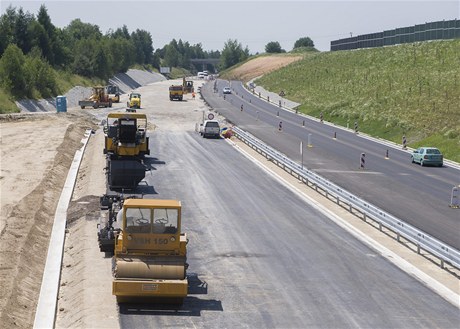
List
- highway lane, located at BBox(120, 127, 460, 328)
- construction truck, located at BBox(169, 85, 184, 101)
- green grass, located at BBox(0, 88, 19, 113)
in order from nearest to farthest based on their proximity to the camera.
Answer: highway lane, located at BBox(120, 127, 460, 328)
green grass, located at BBox(0, 88, 19, 113)
construction truck, located at BBox(169, 85, 184, 101)

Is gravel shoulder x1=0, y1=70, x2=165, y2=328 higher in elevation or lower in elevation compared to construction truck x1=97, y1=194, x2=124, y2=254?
lower

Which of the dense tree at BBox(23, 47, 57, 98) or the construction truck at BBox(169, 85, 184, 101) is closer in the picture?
the dense tree at BBox(23, 47, 57, 98)

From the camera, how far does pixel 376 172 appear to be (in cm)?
4412

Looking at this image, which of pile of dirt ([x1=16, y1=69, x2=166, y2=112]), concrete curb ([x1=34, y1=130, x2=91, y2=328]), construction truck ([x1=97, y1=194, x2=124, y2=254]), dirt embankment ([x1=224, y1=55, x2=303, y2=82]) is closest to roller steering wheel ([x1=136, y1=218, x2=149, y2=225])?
concrete curb ([x1=34, y1=130, x2=91, y2=328])

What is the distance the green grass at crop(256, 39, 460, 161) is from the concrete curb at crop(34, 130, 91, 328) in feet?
103

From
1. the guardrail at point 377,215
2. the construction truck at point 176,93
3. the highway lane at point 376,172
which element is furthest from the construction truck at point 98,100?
the guardrail at point 377,215

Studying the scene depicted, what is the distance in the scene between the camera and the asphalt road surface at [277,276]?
17.4 metres

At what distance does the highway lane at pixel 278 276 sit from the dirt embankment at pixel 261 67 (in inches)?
5360

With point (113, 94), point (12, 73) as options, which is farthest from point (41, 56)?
point (12, 73)

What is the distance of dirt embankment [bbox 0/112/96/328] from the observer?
19188mm

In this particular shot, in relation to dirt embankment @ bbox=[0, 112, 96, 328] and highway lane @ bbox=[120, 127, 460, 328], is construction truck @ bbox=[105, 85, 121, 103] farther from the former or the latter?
highway lane @ bbox=[120, 127, 460, 328]

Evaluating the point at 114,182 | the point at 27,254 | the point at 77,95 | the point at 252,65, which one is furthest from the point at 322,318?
the point at 252,65

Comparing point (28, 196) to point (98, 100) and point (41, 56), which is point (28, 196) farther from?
point (41, 56)

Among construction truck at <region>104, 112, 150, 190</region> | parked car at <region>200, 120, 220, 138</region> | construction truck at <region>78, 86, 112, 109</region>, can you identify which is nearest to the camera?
construction truck at <region>104, 112, 150, 190</region>
